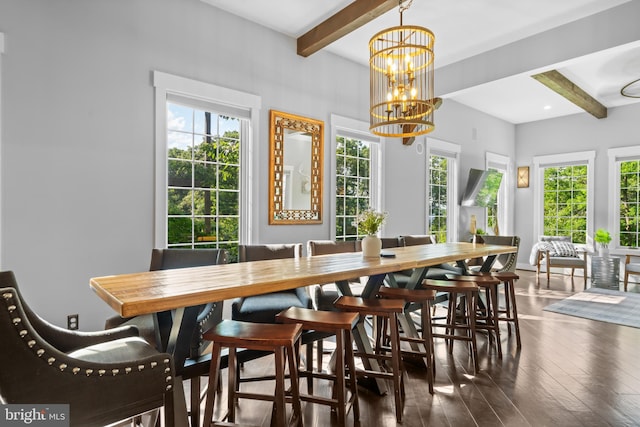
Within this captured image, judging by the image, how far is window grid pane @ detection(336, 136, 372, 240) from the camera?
4.76 m

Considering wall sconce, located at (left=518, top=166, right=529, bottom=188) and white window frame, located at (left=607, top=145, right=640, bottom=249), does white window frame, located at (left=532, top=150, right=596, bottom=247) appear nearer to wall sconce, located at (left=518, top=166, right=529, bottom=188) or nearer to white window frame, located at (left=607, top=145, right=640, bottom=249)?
wall sconce, located at (left=518, top=166, right=529, bottom=188)

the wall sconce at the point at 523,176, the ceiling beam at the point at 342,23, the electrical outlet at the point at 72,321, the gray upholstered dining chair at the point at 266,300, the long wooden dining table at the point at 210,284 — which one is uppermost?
the ceiling beam at the point at 342,23

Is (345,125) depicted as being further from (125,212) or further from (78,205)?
(78,205)

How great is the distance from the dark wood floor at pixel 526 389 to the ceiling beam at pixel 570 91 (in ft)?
11.0

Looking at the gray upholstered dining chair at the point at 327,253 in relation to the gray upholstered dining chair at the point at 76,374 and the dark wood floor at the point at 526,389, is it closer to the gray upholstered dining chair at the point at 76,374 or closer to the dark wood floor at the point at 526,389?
the dark wood floor at the point at 526,389

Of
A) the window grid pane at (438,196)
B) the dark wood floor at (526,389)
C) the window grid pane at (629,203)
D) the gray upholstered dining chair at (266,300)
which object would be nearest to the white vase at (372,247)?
the gray upholstered dining chair at (266,300)

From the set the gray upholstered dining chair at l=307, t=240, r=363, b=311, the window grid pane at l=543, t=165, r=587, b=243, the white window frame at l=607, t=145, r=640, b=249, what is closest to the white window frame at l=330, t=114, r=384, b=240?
the gray upholstered dining chair at l=307, t=240, r=363, b=311

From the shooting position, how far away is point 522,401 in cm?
231

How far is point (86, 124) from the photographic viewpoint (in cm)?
287

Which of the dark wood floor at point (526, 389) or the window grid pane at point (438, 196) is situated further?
the window grid pane at point (438, 196)

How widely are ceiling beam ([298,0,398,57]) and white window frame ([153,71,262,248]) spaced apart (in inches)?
33.9

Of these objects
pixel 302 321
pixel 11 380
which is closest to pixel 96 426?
pixel 11 380

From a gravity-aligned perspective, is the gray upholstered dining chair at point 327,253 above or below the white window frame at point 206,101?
below

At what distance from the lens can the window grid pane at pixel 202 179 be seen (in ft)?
11.3
